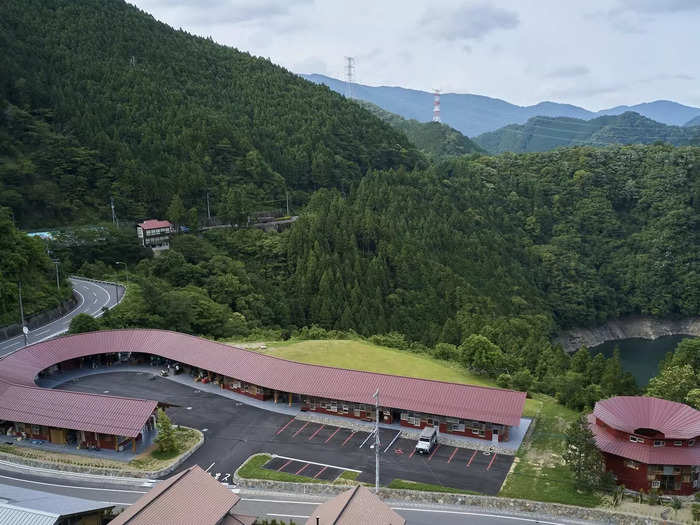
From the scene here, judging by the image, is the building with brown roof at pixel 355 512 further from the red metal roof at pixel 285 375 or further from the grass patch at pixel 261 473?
the red metal roof at pixel 285 375

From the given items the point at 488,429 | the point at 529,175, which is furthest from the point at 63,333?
the point at 529,175

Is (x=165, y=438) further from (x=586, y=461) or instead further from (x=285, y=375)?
(x=586, y=461)

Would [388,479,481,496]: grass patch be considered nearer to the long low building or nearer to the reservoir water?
the long low building

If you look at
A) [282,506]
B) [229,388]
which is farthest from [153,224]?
[282,506]

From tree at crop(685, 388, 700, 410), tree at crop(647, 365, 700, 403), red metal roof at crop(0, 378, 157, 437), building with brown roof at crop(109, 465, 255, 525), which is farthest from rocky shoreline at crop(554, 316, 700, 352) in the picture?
building with brown roof at crop(109, 465, 255, 525)

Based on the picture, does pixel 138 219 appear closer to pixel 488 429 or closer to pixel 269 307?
pixel 269 307

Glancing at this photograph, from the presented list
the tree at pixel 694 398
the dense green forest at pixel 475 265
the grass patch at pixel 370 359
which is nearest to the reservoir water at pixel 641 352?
the dense green forest at pixel 475 265
